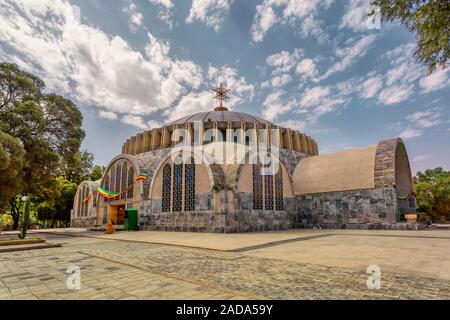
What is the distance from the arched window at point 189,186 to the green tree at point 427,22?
14.5m

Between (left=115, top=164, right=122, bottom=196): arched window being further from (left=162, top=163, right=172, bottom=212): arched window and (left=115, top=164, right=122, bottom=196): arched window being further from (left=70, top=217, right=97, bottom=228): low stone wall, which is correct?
(left=162, top=163, right=172, bottom=212): arched window

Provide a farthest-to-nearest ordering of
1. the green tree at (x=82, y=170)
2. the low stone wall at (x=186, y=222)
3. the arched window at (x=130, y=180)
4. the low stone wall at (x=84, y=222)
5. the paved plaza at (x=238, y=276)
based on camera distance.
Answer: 1. the green tree at (x=82, y=170)
2. the low stone wall at (x=84, y=222)
3. the arched window at (x=130, y=180)
4. the low stone wall at (x=186, y=222)
5. the paved plaza at (x=238, y=276)

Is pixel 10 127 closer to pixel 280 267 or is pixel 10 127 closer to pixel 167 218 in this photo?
pixel 167 218

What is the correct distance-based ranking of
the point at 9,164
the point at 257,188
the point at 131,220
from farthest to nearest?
the point at 131,220 < the point at 257,188 < the point at 9,164

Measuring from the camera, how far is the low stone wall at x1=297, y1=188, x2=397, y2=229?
17609 millimetres

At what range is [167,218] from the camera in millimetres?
19422

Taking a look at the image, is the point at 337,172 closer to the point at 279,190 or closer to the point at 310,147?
the point at 279,190

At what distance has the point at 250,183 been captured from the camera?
717 inches

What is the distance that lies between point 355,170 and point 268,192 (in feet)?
22.1

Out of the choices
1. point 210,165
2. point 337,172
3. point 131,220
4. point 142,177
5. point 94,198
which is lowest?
point 131,220

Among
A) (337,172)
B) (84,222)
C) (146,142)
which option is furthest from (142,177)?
(337,172)

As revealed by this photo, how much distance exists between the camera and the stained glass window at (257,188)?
18.4m

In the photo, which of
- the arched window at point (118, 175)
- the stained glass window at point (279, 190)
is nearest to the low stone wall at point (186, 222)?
the stained glass window at point (279, 190)

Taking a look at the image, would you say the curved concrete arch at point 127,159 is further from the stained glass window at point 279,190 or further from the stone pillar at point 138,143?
the stained glass window at point 279,190
